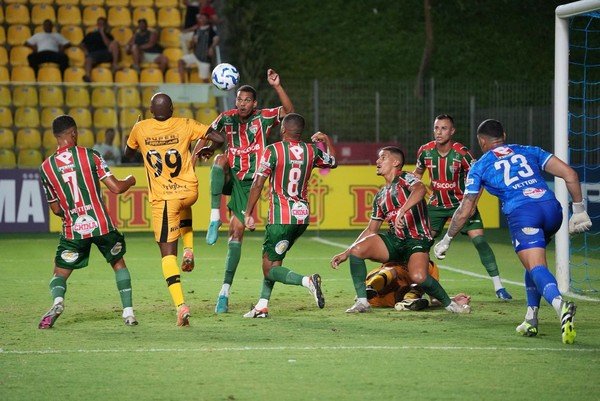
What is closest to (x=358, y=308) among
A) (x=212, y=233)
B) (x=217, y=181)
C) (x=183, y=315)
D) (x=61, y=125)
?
(x=212, y=233)

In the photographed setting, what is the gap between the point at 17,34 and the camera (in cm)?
2581

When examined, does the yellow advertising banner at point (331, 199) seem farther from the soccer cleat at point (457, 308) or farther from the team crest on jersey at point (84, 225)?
the team crest on jersey at point (84, 225)

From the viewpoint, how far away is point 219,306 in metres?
10.9

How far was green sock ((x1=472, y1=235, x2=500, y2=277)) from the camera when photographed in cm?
1230

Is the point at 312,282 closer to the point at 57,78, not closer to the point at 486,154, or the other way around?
the point at 486,154

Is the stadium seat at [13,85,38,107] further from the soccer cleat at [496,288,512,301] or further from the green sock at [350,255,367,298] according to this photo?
the green sock at [350,255,367,298]

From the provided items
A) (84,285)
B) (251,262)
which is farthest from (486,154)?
(251,262)

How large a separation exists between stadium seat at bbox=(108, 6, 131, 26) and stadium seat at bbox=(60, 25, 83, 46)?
84 centimetres

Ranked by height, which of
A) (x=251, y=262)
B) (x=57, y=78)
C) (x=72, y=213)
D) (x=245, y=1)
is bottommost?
(x=251, y=262)

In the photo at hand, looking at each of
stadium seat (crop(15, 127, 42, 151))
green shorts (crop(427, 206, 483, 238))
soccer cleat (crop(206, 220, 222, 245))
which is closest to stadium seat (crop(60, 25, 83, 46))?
stadium seat (crop(15, 127, 42, 151))

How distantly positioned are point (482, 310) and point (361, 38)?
21.8 meters

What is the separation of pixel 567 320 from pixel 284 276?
286 centimetres

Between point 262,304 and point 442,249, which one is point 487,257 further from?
point 262,304

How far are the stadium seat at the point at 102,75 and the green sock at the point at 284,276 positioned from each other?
15.3 meters
